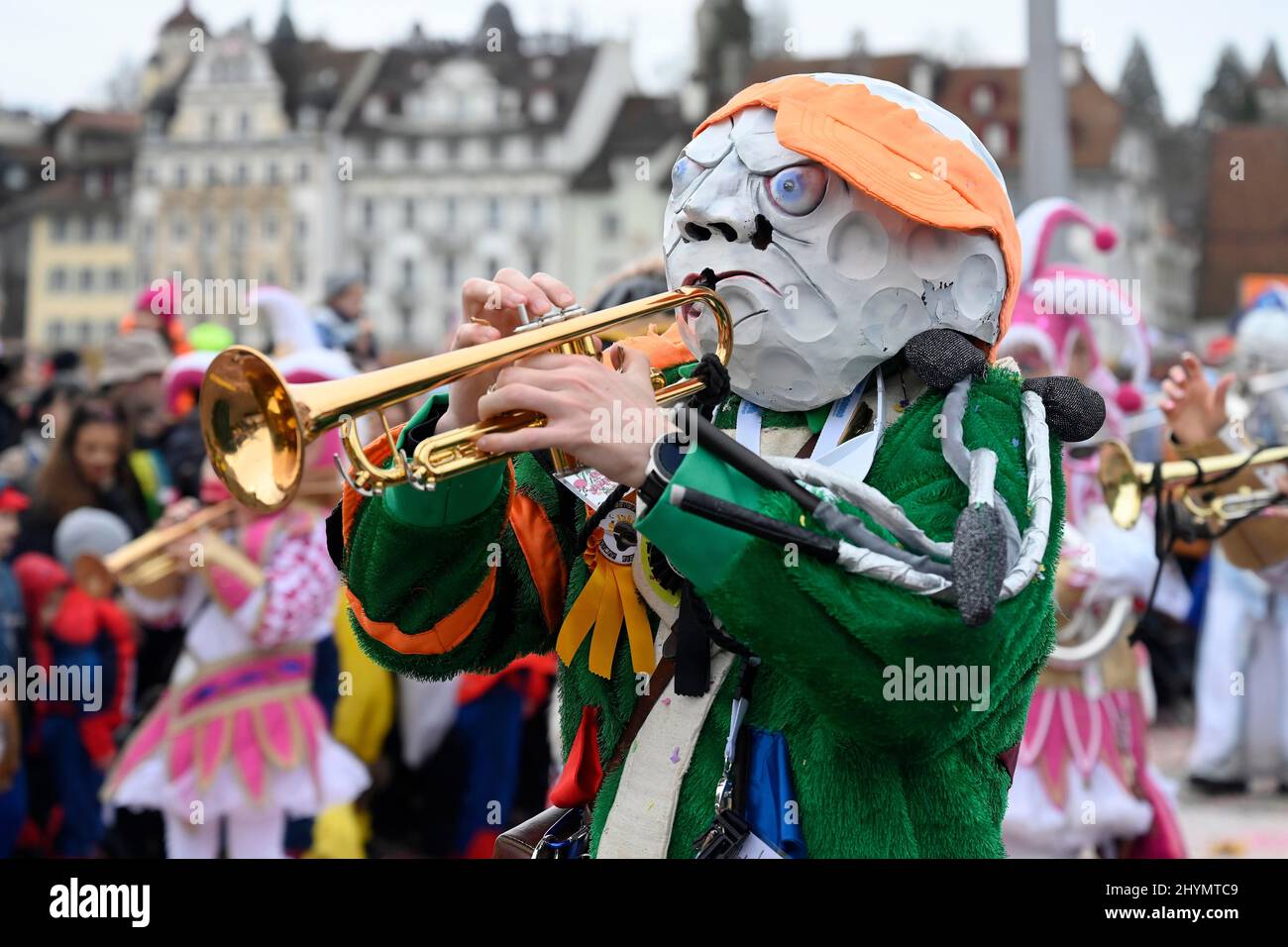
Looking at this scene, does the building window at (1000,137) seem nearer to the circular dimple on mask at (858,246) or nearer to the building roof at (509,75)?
the building roof at (509,75)

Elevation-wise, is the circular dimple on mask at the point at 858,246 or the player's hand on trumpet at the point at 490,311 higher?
the circular dimple on mask at the point at 858,246

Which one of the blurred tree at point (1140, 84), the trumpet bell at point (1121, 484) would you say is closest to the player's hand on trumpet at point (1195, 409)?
the trumpet bell at point (1121, 484)

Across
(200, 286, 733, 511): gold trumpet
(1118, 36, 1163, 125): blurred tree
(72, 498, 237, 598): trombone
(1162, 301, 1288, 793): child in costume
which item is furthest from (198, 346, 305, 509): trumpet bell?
(1118, 36, 1163, 125): blurred tree

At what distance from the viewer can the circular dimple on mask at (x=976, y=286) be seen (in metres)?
2.65

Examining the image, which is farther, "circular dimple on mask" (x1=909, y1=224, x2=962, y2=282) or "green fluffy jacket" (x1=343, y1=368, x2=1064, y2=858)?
"circular dimple on mask" (x1=909, y1=224, x2=962, y2=282)

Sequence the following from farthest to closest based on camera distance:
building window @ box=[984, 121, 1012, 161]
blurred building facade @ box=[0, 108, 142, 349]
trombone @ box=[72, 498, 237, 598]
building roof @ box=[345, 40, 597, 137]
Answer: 1. blurred building facade @ box=[0, 108, 142, 349]
2. building roof @ box=[345, 40, 597, 137]
3. building window @ box=[984, 121, 1012, 161]
4. trombone @ box=[72, 498, 237, 598]

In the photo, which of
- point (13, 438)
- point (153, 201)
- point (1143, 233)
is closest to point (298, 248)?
point (153, 201)

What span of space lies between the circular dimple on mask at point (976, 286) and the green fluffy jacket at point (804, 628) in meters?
0.11

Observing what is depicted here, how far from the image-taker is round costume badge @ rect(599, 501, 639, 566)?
2660 mm

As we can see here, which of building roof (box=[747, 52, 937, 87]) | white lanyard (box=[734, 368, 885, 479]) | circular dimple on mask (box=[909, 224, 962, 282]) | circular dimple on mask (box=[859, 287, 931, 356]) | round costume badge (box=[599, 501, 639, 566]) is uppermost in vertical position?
building roof (box=[747, 52, 937, 87])

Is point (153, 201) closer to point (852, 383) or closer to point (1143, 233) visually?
point (1143, 233)

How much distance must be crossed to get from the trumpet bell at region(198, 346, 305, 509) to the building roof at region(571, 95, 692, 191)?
146 feet

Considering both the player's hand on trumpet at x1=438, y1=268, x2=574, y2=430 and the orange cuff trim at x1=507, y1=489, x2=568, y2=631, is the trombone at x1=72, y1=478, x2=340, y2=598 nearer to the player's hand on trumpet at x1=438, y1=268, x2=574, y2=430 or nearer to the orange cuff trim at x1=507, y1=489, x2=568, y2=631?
the orange cuff trim at x1=507, y1=489, x2=568, y2=631

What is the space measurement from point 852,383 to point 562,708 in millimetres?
707
